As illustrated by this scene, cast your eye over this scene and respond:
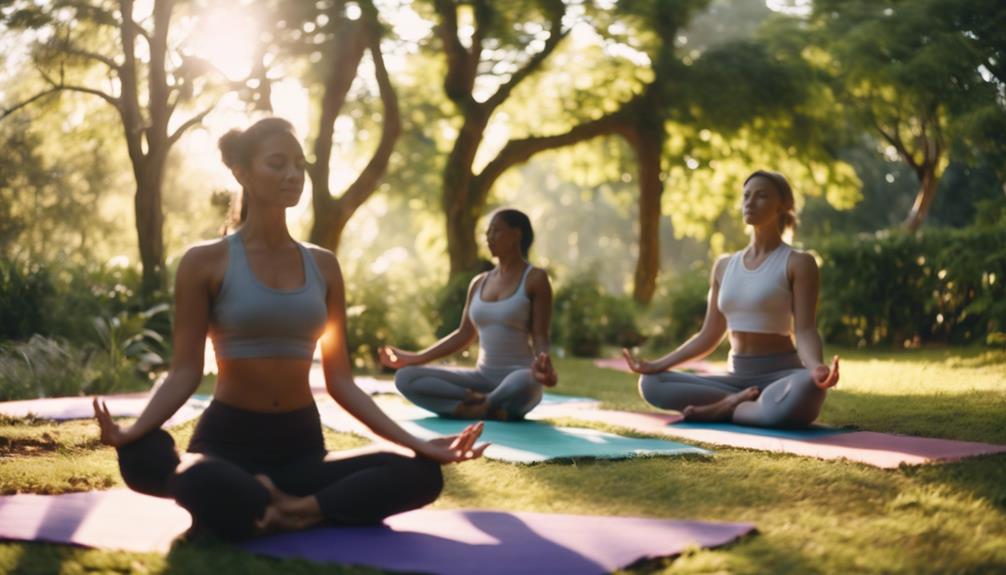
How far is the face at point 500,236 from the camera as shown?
6.15 meters

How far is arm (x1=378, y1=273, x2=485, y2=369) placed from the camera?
5.71m

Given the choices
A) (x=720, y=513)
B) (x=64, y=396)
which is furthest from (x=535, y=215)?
(x=720, y=513)

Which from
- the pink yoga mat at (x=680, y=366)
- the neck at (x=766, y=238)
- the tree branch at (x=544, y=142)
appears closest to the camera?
the neck at (x=766, y=238)

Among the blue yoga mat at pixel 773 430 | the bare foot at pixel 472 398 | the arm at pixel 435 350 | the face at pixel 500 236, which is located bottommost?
the blue yoga mat at pixel 773 430

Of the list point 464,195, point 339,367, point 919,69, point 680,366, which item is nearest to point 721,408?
point 339,367

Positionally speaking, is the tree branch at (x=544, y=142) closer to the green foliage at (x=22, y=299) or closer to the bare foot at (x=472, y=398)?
the green foliage at (x=22, y=299)

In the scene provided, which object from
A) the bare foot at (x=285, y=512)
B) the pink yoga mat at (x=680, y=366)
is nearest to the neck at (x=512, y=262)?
the bare foot at (x=285, y=512)

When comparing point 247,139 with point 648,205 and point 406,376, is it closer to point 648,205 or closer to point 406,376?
point 406,376

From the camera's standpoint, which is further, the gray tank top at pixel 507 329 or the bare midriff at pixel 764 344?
→ the gray tank top at pixel 507 329

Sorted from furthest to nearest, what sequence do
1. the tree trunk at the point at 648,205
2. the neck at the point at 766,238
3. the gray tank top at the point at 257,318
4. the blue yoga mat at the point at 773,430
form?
the tree trunk at the point at 648,205, the neck at the point at 766,238, the blue yoga mat at the point at 773,430, the gray tank top at the point at 257,318

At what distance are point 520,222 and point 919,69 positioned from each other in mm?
8851

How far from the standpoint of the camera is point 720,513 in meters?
3.54

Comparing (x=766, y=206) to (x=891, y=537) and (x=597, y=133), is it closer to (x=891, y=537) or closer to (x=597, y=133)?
(x=891, y=537)

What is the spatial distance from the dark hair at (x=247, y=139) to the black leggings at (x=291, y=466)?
77 centimetres
